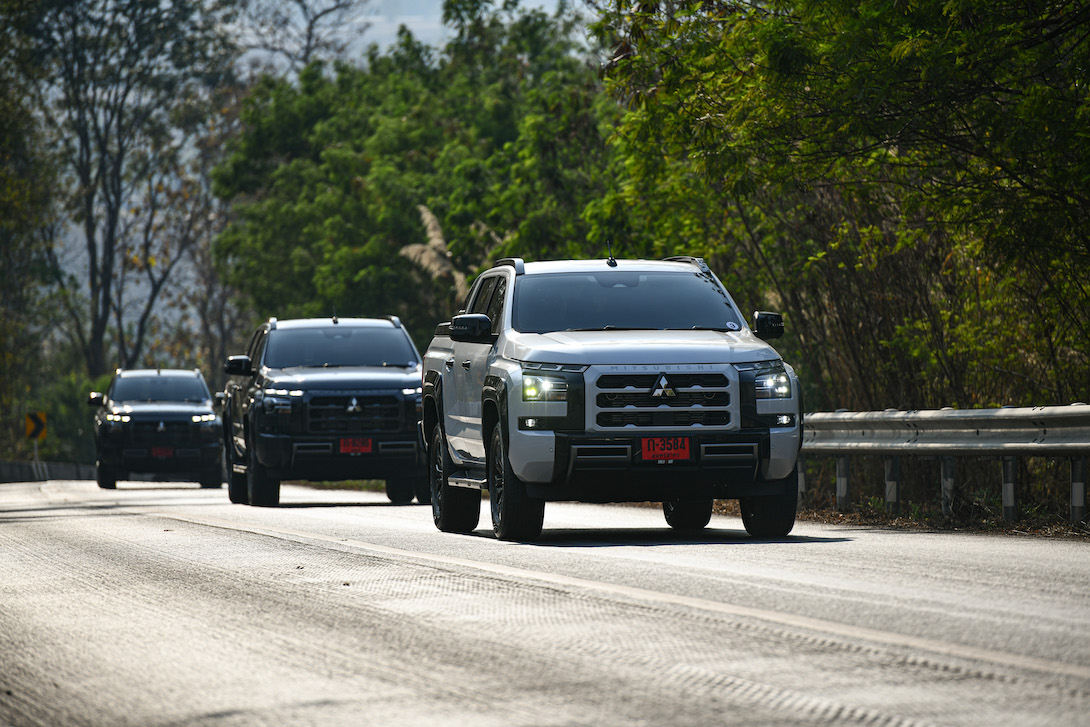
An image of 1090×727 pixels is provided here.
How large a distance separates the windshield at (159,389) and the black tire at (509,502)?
18566mm

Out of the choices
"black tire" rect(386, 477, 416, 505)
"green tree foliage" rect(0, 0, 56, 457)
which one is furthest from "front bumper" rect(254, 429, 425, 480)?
"green tree foliage" rect(0, 0, 56, 457)

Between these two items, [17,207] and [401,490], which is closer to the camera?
[401,490]

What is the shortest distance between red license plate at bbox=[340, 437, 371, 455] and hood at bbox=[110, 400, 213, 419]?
10.7 meters

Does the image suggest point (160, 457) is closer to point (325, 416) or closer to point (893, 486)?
point (325, 416)

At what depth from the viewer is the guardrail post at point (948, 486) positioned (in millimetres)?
14109

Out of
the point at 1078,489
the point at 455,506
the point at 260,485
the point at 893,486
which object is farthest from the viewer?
the point at 260,485

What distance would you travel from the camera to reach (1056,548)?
11078 mm

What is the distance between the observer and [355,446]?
19203 millimetres

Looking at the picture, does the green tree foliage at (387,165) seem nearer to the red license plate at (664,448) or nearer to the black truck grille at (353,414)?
the black truck grille at (353,414)

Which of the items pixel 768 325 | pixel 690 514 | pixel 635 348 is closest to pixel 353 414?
pixel 690 514

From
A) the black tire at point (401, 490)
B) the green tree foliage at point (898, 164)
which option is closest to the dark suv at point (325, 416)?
the black tire at point (401, 490)

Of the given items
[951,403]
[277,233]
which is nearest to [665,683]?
[951,403]

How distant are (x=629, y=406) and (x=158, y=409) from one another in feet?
62.4

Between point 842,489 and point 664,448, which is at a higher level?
point 664,448
